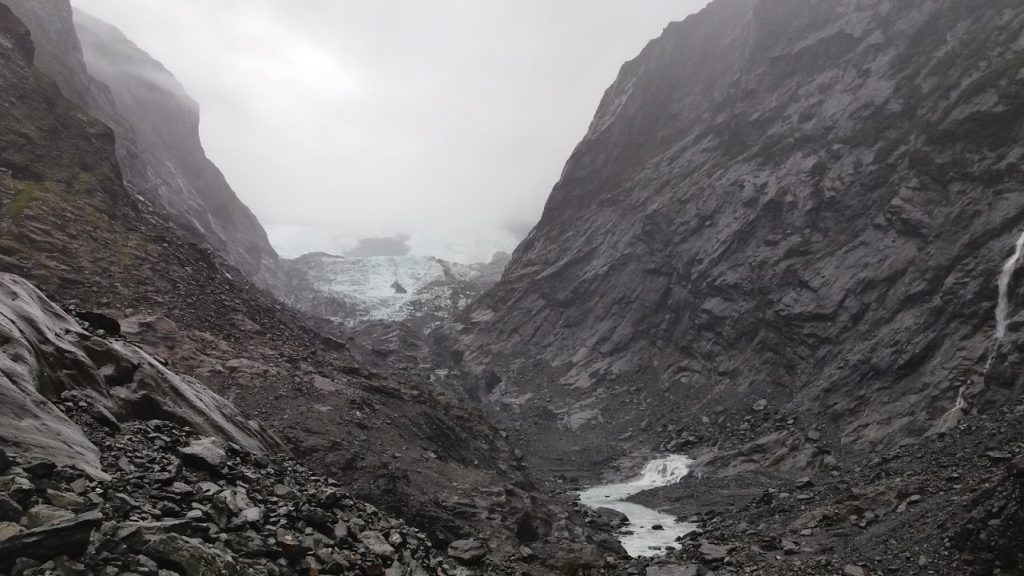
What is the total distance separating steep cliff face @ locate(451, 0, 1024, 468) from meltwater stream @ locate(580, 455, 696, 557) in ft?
15.5

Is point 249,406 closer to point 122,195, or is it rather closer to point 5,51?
point 122,195

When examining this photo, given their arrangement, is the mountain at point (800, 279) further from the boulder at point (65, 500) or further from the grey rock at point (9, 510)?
the grey rock at point (9, 510)

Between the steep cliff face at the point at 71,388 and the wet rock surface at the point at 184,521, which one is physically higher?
the steep cliff face at the point at 71,388

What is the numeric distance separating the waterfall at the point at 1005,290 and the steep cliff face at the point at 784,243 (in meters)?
0.66

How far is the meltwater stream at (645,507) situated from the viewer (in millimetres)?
32375

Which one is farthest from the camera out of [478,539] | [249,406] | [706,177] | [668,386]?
[706,177]

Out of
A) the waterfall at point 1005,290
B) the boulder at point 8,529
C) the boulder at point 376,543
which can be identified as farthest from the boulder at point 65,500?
the waterfall at point 1005,290

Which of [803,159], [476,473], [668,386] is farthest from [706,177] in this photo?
[476,473]

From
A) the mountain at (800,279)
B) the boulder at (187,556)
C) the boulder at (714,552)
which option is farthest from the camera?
the mountain at (800,279)

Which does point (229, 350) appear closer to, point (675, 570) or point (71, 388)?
point (71, 388)

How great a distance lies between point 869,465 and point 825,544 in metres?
15.3

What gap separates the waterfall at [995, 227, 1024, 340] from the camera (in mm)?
37656

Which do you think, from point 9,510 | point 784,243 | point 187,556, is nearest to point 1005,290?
point 784,243

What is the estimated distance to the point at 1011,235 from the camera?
42.2 m
